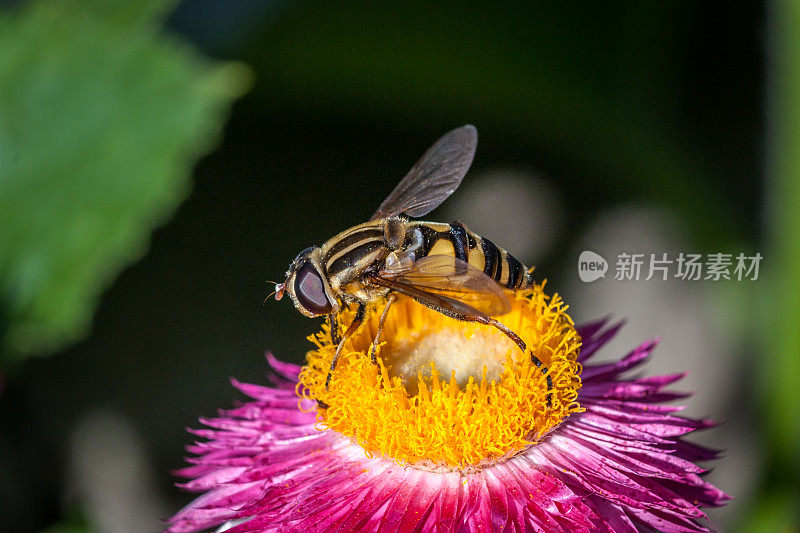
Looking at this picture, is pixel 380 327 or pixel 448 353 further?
pixel 448 353

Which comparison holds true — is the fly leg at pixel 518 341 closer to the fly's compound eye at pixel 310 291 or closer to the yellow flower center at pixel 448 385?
A: the yellow flower center at pixel 448 385

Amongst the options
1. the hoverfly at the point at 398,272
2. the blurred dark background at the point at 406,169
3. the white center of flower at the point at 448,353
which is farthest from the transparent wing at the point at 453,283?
the blurred dark background at the point at 406,169

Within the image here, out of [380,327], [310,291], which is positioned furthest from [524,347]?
[310,291]

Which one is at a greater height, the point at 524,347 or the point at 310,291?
the point at 524,347

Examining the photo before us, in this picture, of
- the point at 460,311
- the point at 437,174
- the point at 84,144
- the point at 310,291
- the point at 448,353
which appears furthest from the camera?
the point at 84,144

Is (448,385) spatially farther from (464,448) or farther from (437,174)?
(437,174)

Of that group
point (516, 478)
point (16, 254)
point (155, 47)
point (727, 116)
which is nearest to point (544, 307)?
point (516, 478)
